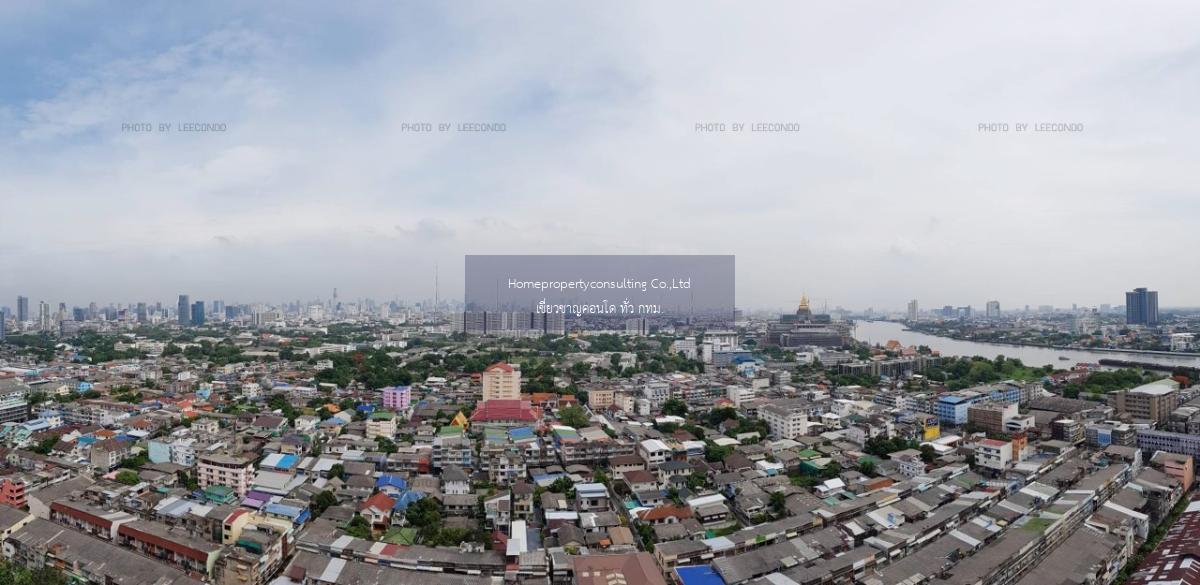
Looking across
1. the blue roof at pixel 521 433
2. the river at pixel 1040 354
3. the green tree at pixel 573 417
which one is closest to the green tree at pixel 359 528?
the blue roof at pixel 521 433

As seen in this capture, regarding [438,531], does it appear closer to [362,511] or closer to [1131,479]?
[362,511]

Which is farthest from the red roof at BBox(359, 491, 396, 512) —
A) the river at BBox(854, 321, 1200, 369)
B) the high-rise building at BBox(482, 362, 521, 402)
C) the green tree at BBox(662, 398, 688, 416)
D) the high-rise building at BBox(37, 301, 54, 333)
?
the high-rise building at BBox(37, 301, 54, 333)

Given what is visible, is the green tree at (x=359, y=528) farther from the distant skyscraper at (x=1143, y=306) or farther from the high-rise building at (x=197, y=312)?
the high-rise building at (x=197, y=312)

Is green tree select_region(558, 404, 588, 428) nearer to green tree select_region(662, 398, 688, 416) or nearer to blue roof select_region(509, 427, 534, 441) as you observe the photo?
blue roof select_region(509, 427, 534, 441)

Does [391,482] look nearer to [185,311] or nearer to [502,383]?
[502,383]

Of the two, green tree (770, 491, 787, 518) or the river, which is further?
the river

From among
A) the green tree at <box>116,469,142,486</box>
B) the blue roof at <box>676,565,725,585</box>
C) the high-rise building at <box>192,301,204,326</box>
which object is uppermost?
the high-rise building at <box>192,301,204,326</box>
